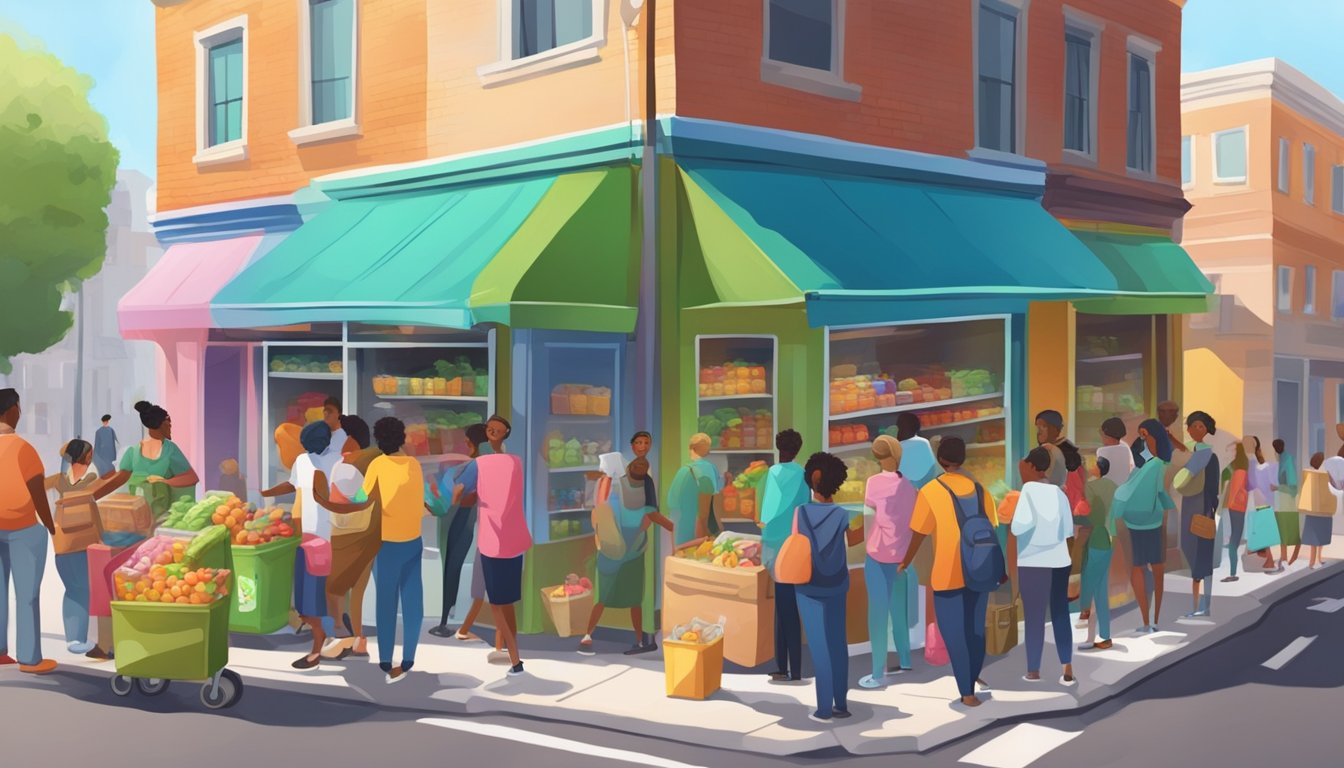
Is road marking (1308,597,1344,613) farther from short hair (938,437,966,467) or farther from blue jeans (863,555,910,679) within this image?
short hair (938,437,966,467)

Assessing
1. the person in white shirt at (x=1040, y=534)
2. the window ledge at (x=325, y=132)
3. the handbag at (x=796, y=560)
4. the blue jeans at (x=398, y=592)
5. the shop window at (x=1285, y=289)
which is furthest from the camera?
the shop window at (x=1285, y=289)

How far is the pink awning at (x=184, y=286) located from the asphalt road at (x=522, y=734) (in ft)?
22.4

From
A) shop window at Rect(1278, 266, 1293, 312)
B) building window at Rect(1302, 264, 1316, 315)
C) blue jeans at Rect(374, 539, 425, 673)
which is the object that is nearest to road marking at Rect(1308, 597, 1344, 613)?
blue jeans at Rect(374, 539, 425, 673)

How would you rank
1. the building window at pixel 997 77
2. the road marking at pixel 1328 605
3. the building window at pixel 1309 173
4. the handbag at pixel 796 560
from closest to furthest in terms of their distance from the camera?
the handbag at pixel 796 560 → the road marking at pixel 1328 605 → the building window at pixel 997 77 → the building window at pixel 1309 173

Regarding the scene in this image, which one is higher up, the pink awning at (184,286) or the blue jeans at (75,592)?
the pink awning at (184,286)

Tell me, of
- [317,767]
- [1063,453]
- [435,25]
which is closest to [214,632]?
[317,767]

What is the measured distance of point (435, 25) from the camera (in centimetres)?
1395

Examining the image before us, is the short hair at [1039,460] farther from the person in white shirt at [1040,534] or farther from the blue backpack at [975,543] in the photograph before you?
the blue backpack at [975,543]

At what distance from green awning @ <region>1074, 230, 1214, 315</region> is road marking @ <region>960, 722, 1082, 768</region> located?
7812mm

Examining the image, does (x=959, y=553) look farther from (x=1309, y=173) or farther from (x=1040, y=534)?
(x=1309, y=173)

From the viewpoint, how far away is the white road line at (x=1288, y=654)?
10.6 m

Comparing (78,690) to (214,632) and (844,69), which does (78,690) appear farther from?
(844,69)

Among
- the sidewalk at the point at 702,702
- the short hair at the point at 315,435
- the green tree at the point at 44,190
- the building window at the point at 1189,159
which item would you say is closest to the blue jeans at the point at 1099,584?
the sidewalk at the point at 702,702

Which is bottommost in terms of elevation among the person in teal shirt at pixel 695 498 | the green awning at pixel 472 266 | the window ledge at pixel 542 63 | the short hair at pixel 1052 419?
the person in teal shirt at pixel 695 498
